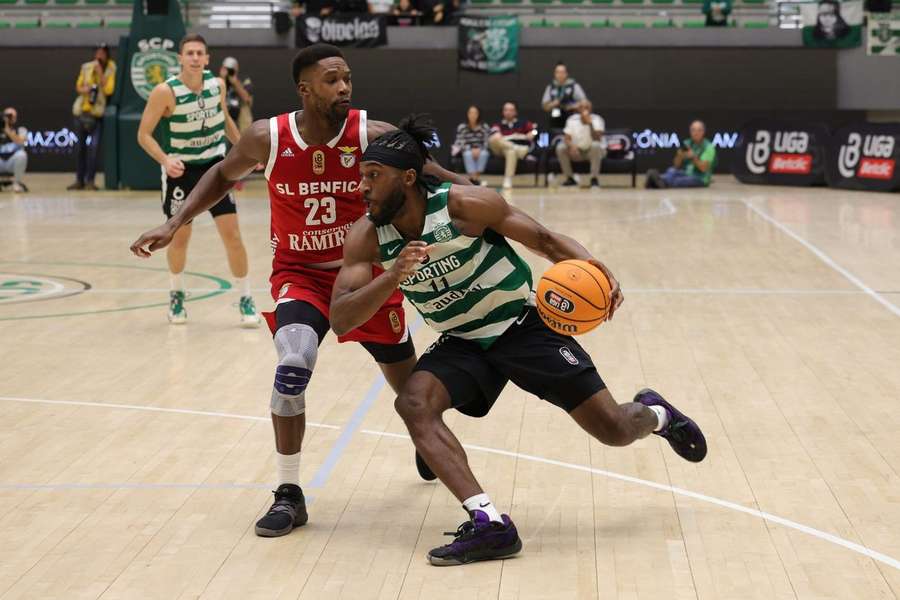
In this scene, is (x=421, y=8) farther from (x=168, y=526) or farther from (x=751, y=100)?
(x=168, y=526)

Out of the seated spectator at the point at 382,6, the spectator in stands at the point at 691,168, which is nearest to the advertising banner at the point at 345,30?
the seated spectator at the point at 382,6

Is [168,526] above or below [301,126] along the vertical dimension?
below

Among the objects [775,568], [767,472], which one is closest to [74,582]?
[775,568]

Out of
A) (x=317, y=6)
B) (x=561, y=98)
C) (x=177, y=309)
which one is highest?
(x=317, y=6)

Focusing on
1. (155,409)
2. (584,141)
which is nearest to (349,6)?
(584,141)

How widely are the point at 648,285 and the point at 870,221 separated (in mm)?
6230

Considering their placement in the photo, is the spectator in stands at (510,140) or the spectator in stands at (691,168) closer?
the spectator in stands at (691,168)

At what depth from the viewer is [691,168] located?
22391 millimetres

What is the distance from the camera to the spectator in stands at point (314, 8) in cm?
2455

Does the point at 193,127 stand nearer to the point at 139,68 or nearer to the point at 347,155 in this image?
the point at 347,155

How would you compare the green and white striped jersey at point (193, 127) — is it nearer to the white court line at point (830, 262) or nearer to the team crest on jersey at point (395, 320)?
the team crest on jersey at point (395, 320)

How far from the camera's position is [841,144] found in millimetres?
21625

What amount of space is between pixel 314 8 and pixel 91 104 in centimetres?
476

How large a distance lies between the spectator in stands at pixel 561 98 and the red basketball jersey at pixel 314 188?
1704 centimetres
